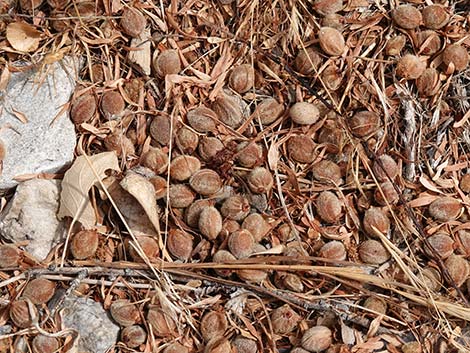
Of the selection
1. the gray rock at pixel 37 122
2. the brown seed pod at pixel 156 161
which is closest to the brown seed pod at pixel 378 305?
the brown seed pod at pixel 156 161

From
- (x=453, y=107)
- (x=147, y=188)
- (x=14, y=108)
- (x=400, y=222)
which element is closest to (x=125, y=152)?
(x=147, y=188)

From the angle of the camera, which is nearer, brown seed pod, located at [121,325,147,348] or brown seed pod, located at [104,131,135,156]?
brown seed pod, located at [121,325,147,348]

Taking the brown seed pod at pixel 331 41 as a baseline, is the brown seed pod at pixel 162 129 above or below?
below

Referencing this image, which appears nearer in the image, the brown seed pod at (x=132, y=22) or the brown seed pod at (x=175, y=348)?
the brown seed pod at (x=175, y=348)

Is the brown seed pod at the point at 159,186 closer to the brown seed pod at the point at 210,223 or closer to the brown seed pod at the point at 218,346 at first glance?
the brown seed pod at the point at 210,223

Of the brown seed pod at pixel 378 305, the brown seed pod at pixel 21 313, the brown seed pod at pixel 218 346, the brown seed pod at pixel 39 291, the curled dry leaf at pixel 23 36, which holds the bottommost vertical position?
the brown seed pod at pixel 218 346

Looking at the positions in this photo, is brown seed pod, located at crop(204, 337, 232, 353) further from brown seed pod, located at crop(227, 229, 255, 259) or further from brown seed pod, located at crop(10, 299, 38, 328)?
brown seed pod, located at crop(10, 299, 38, 328)

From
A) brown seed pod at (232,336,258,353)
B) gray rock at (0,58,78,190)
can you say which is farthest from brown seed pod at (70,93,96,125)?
brown seed pod at (232,336,258,353)
